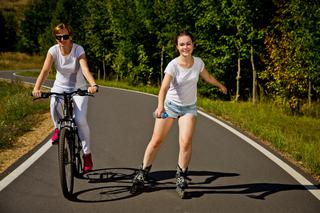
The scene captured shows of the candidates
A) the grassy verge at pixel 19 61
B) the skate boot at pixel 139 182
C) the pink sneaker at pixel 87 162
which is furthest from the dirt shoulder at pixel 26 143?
the grassy verge at pixel 19 61

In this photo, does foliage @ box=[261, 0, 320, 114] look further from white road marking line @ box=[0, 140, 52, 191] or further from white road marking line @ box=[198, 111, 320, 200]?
white road marking line @ box=[0, 140, 52, 191]

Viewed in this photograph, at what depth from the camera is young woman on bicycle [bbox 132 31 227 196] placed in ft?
16.4

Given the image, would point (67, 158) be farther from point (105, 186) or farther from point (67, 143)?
point (105, 186)

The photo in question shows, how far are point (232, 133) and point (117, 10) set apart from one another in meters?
21.5

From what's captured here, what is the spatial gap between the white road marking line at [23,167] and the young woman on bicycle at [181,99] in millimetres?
1725

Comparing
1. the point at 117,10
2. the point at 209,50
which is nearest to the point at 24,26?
the point at 117,10

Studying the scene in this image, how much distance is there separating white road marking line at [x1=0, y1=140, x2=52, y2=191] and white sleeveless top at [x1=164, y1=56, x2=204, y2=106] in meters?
2.40

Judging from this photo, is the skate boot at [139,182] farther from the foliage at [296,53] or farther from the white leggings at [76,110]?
the foliage at [296,53]

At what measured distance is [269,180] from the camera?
229 inches

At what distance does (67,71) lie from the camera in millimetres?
5512

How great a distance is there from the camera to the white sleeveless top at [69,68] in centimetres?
540

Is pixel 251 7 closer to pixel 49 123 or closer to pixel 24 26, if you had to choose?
pixel 49 123

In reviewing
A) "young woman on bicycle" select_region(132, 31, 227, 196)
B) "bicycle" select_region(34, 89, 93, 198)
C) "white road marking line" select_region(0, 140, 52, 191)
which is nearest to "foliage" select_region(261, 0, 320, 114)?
"white road marking line" select_region(0, 140, 52, 191)

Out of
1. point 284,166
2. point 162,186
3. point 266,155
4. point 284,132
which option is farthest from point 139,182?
point 284,132
